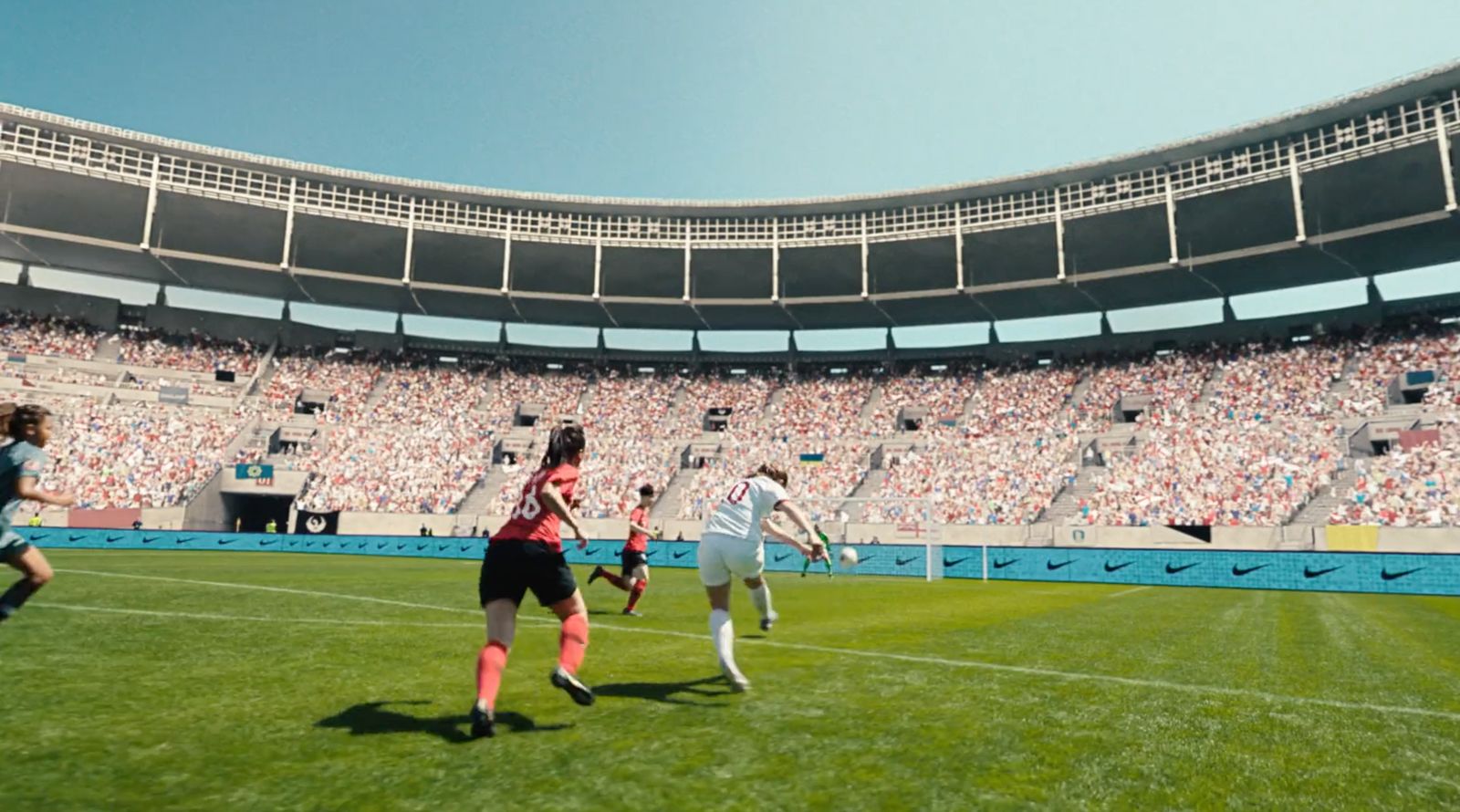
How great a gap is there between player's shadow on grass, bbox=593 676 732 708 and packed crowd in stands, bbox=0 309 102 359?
4781 centimetres

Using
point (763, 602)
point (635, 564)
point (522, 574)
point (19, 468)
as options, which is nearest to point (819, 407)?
point (635, 564)

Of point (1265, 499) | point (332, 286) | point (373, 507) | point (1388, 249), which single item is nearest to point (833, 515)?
point (1265, 499)

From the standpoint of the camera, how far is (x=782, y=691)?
5.60m

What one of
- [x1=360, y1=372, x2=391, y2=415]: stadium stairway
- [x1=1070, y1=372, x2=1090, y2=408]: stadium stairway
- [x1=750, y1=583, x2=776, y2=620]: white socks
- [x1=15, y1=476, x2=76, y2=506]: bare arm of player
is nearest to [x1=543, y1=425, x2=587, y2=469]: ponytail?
[x1=750, y1=583, x2=776, y2=620]: white socks

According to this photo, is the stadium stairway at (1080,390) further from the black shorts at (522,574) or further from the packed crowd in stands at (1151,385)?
the black shorts at (522,574)

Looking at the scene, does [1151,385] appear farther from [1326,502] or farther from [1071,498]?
[1326,502]

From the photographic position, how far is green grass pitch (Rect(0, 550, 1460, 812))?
11.1 ft

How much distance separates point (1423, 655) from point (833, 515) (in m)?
28.6

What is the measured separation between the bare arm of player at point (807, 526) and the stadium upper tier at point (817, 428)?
2419cm

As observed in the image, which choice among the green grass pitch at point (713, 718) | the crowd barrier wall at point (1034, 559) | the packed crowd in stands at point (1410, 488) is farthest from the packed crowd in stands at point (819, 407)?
the green grass pitch at point (713, 718)

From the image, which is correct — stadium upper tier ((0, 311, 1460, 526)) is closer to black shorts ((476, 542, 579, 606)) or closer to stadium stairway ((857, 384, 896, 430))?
stadium stairway ((857, 384, 896, 430))

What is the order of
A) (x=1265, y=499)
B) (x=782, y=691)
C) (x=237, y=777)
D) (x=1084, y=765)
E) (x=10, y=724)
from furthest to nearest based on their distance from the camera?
(x=1265, y=499)
(x=782, y=691)
(x=10, y=724)
(x=1084, y=765)
(x=237, y=777)

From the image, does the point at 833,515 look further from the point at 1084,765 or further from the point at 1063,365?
the point at 1084,765

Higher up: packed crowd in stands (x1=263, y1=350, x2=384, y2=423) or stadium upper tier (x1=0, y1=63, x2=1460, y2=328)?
stadium upper tier (x1=0, y1=63, x2=1460, y2=328)
